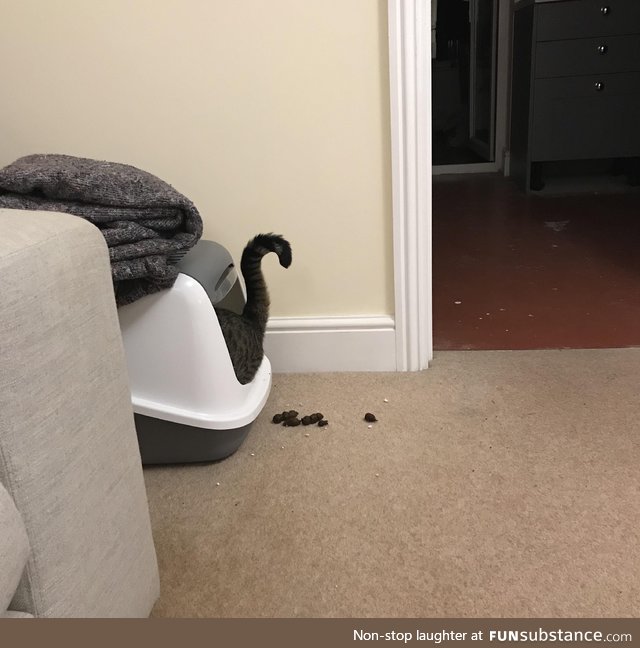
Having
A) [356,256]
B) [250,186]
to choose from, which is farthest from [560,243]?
[250,186]

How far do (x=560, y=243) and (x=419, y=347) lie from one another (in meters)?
1.08

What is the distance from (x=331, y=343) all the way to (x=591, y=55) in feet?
6.82

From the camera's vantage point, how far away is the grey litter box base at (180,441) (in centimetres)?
105

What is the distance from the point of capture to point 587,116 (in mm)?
2730

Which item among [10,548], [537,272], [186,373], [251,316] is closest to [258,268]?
[251,316]

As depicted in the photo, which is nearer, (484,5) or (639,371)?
(639,371)

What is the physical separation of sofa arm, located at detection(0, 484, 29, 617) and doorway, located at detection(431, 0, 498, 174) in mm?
3454

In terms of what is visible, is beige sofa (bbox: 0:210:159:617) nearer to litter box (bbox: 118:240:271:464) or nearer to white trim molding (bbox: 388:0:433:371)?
litter box (bbox: 118:240:271:464)

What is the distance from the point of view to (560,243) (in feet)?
7.14

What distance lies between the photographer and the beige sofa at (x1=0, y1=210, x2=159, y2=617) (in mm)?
491

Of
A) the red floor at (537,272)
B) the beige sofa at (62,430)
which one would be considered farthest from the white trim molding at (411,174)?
the beige sofa at (62,430)

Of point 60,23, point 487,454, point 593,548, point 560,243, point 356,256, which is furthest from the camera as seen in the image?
point 560,243

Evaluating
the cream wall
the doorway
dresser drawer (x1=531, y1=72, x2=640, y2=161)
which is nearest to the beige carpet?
the cream wall
